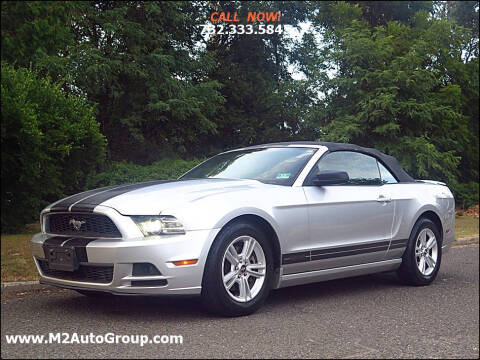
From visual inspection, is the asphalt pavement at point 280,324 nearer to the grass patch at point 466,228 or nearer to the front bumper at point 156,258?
the front bumper at point 156,258

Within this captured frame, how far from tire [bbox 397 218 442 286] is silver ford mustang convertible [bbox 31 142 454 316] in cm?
2

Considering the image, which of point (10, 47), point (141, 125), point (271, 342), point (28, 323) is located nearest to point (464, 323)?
point (271, 342)

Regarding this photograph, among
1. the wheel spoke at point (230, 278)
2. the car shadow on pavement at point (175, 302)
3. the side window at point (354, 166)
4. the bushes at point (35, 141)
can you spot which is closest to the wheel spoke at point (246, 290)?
the wheel spoke at point (230, 278)

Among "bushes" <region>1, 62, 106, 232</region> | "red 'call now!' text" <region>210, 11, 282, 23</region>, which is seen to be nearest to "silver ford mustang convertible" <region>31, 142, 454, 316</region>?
"bushes" <region>1, 62, 106, 232</region>

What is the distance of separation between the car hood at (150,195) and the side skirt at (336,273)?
933 mm

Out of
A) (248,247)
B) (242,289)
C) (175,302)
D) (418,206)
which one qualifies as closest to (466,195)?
(418,206)

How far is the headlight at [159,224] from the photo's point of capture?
5.36m

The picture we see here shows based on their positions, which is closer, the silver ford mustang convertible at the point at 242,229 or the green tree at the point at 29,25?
the silver ford mustang convertible at the point at 242,229

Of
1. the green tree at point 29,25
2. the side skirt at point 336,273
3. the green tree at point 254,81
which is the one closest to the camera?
the side skirt at point 336,273

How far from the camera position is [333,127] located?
20.4 m

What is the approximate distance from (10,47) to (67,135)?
7.24 ft

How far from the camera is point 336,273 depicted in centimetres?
670

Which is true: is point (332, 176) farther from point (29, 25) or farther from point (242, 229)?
point (29, 25)

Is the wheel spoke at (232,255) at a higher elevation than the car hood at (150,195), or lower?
lower
